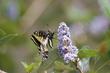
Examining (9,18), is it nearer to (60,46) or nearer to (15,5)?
(15,5)

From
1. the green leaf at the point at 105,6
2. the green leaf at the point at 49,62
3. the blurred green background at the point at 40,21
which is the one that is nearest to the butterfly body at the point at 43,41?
the green leaf at the point at 49,62

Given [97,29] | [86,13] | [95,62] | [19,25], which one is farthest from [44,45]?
[86,13]

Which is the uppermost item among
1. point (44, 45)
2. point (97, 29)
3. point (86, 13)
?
point (86, 13)

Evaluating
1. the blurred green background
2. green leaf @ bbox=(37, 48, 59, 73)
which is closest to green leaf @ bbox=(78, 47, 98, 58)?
green leaf @ bbox=(37, 48, 59, 73)

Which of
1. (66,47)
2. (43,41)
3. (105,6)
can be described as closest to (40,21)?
(105,6)

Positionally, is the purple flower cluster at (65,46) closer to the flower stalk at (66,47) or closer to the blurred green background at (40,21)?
the flower stalk at (66,47)
